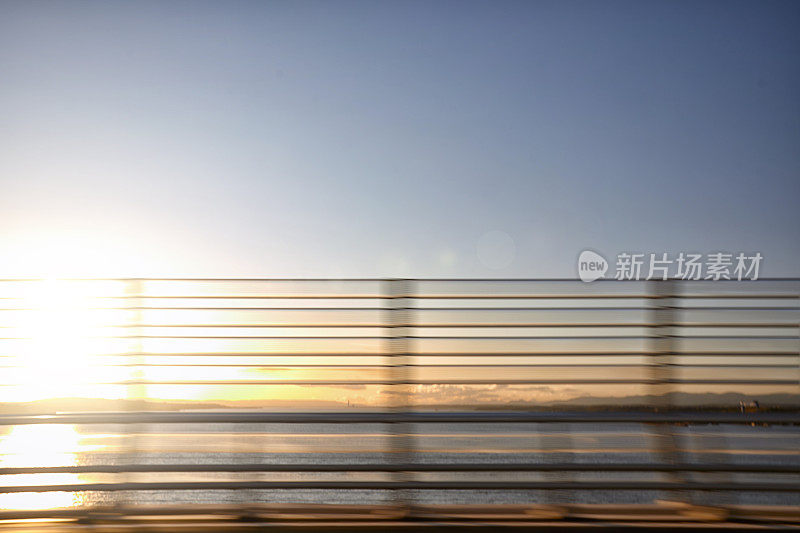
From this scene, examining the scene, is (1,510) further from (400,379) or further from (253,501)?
(400,379)

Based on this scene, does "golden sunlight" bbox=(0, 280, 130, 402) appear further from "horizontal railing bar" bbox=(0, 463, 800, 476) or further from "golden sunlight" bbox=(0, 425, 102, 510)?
"horizontal railing bar" bbox=(0, 463, 800, 476)

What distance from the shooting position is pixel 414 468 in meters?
5.84

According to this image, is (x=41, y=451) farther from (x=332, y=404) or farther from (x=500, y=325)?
(x=500, y=325)

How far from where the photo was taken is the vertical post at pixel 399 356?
598 centimetres

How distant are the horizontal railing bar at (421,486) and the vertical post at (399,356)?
0.30 meters

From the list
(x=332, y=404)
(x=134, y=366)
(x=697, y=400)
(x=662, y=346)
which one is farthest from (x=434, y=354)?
(x=134, y=366)

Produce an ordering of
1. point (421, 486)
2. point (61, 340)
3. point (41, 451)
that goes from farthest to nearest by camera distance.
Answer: point (61, 340)
point (41, 451)
point (421, 486)

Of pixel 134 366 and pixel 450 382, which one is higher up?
pixel 134 366

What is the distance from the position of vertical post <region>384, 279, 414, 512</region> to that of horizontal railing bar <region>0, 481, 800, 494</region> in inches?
12.0

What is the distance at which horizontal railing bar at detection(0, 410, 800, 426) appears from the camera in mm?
5934

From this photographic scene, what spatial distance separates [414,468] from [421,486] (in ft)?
0.46

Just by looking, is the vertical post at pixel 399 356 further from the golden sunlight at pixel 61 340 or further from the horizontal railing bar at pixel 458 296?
the golden sunlight at pixel 61 340

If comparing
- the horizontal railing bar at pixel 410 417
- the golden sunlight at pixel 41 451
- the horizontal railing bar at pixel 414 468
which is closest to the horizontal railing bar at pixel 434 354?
the horizontal railing bar at pixel 410 417

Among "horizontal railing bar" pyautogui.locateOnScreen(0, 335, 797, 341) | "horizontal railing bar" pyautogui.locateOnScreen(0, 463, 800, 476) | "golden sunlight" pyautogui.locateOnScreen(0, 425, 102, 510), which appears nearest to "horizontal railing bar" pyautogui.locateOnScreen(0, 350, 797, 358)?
"horizontal railing bar" pyautogui.locateOnScreen(0, 335, 797, 341)
